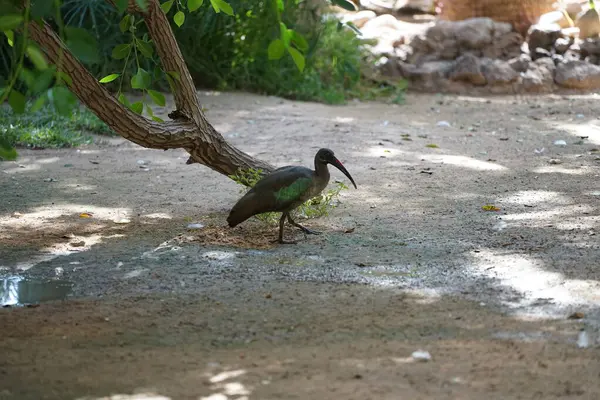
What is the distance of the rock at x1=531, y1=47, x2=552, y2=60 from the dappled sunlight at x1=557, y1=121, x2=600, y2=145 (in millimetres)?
3730

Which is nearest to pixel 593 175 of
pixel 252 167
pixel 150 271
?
pixel 252 167

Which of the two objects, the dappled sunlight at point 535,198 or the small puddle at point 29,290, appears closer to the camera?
the small puddle at point 29,290

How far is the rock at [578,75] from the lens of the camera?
1259 cm

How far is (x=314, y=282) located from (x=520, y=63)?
9436 mm

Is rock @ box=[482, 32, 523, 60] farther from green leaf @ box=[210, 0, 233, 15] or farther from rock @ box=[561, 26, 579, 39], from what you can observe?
green leaf @ box=[210, 0, 233, 15]

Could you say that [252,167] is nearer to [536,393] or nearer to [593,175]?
[593,175]

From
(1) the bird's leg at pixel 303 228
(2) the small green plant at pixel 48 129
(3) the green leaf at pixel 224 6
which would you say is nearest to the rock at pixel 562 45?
(2) the small green plant at pixel 48 129

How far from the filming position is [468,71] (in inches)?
522

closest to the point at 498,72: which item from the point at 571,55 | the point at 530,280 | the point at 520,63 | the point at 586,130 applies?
the point at 520,63

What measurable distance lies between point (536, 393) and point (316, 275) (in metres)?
1.77

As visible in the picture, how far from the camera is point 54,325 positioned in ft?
13.5

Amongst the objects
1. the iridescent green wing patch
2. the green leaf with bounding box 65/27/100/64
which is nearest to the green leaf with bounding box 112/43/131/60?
the iridescent green wing patch

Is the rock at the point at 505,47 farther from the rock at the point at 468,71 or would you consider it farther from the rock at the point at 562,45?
the rock at the point at 562,45

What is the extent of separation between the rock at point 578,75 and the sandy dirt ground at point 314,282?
4.37 m
